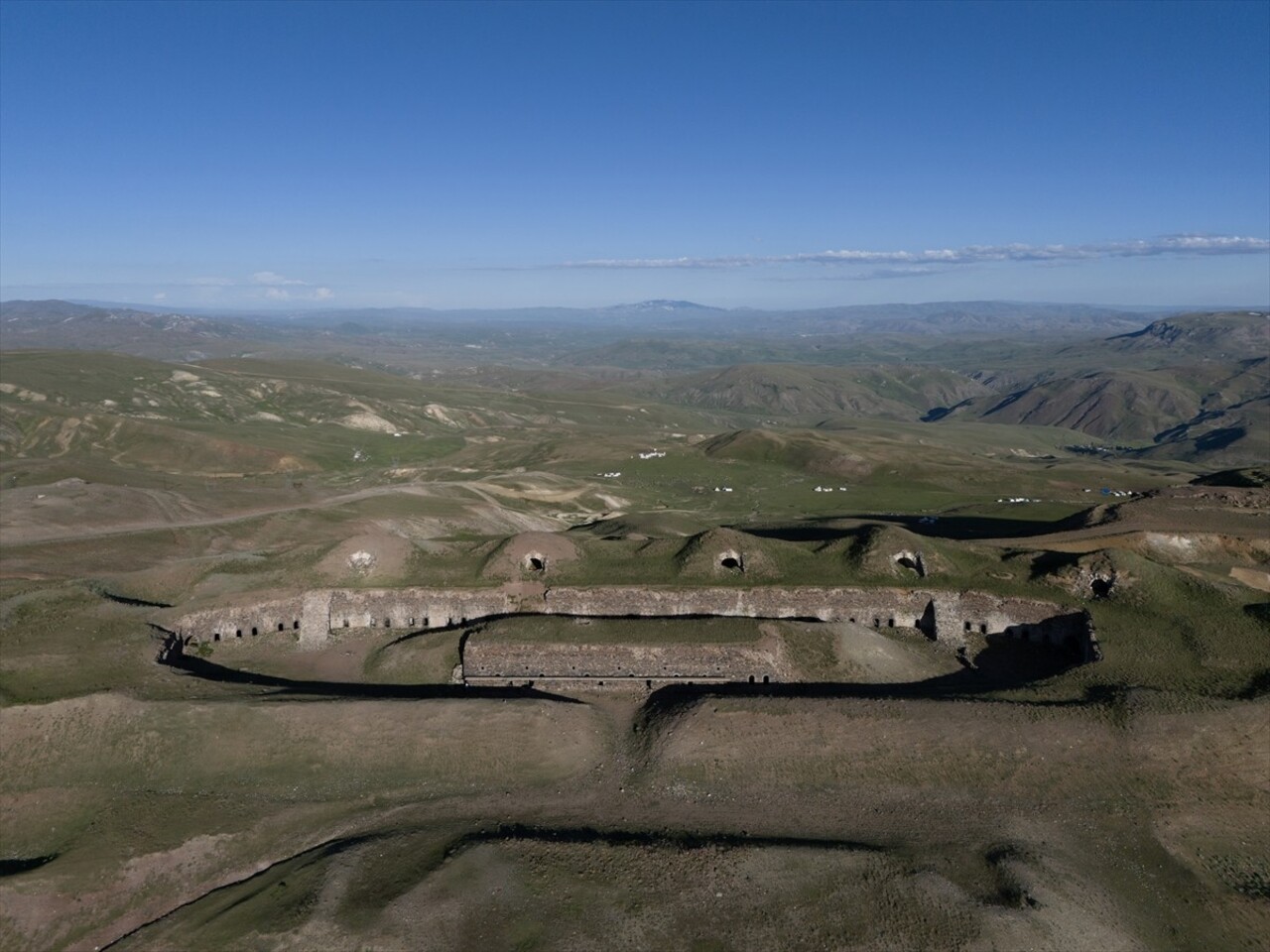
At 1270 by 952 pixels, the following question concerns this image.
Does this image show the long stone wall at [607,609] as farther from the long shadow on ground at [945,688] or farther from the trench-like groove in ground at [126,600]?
the trench-like groove in ground at [126,600]

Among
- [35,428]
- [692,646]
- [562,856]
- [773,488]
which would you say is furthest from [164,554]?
[35,428]

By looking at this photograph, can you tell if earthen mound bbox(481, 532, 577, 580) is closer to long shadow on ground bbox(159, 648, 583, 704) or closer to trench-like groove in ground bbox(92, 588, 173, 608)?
long shadow on ground bbox(159, 648, 583, 704)

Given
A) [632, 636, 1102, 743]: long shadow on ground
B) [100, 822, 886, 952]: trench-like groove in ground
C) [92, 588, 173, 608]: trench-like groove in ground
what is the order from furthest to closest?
[92, 588, 173, 608]: trench-like groove in ground
[632, 636, 1102, 743]: long shadow on ground
[100, 822, 886, 952]: trench-like groove in ground

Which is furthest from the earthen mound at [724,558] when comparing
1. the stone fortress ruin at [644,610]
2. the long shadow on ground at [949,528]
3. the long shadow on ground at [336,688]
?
the long shadow on ground at [949,528]

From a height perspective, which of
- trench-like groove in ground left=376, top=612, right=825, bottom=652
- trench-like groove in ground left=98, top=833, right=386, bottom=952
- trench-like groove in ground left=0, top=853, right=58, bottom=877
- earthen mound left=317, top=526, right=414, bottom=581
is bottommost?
trench-like groove in ground left=98, top=833, right=386, bottom=952

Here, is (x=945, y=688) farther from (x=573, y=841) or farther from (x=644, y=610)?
(x=573, y=841)

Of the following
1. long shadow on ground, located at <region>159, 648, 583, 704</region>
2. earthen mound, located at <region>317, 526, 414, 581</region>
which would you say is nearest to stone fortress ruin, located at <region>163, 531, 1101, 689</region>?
earthen mound, located at <region>317, 526, 414, 581</region>
